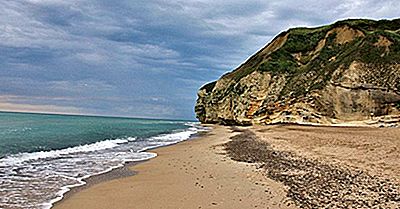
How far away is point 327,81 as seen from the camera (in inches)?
1596

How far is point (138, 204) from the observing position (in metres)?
7.89

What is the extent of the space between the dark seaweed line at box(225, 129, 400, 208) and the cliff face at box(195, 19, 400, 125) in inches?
1074

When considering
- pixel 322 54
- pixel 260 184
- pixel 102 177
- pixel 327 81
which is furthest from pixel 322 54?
pixel 102 177

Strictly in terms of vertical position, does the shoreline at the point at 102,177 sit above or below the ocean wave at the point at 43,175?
below

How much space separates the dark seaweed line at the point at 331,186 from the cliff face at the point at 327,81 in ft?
89.5

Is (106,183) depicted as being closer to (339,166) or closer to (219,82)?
(339,166)

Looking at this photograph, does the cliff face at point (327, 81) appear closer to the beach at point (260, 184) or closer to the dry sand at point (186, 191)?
the beach at point (260, 184)

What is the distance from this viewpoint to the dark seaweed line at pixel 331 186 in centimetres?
720

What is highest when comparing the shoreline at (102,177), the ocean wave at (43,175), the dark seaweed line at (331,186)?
the dark seaweed line at (331,186)

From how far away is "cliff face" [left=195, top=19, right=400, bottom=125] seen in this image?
37000mm

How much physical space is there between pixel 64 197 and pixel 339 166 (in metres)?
8.81

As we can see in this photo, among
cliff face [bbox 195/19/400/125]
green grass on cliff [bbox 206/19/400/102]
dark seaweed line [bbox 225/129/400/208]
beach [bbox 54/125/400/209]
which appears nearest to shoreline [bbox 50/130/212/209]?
beach [bbox 54/125/400/209]

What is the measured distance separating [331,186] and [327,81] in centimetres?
3415

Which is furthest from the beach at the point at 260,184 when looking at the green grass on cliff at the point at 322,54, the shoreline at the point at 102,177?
the green grass on cliff at the point at 322,54
